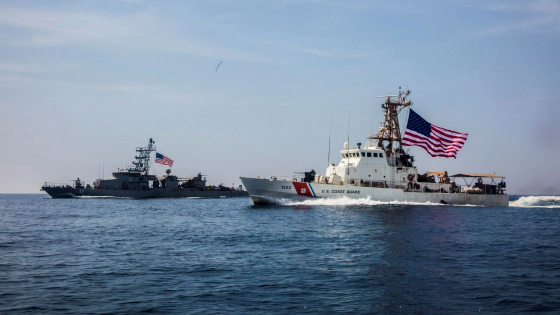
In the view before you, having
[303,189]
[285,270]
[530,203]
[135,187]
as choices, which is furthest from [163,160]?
[285,270]

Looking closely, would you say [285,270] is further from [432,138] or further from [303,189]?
[432,138]

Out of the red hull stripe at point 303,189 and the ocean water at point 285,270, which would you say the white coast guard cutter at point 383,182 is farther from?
the ocean water at point 285,270

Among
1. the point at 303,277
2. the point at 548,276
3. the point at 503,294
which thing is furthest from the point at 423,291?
the point at 548,276

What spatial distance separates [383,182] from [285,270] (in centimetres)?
3214

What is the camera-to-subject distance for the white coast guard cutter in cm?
4359

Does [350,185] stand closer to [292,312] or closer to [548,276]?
[548,276]

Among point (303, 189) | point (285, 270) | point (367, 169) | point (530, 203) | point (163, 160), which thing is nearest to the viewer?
point (285, 270)

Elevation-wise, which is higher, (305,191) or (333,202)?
(305,191)

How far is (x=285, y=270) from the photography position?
1534 centimetres

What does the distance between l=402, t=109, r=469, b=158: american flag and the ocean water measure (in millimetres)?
16518

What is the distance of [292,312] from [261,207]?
→ 33.3 m

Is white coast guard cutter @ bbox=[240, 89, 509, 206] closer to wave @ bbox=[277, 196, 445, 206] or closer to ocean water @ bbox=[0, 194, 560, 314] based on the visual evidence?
wave @ bbox=[277, 196, 445, 206]

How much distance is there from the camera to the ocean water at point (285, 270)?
11.5 meters

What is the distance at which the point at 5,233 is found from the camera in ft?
88.7
